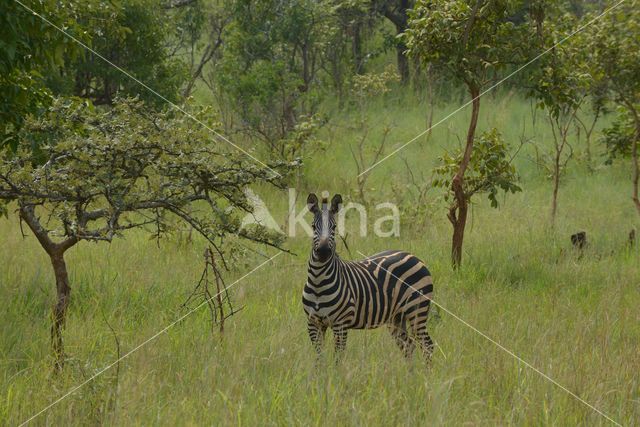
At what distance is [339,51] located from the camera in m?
25.0

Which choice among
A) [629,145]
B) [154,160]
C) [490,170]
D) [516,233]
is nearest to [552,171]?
[629,145]

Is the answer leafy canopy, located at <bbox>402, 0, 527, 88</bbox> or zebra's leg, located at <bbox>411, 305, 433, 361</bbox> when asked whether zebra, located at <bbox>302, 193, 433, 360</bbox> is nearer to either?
zebra's leg, located at <bbox>411, 305, 433, 361</bbox>

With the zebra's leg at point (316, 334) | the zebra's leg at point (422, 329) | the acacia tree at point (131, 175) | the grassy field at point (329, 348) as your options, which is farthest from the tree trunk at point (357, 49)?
the acacia tree at point (131, 175)

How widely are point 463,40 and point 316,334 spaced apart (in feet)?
15.6

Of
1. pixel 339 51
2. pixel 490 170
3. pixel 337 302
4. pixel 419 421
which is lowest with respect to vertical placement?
pixel 419 421

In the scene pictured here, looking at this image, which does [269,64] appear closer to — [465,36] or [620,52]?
[620,52]

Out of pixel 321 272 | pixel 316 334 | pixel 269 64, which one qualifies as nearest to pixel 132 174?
pixel 321 272

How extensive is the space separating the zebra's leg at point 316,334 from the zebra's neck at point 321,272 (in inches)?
14.1

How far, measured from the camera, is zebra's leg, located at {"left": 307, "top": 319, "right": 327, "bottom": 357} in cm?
609

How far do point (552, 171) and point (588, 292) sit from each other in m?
8.54

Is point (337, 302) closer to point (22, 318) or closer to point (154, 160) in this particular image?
point (154, 160)

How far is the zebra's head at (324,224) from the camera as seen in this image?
18.2 ft

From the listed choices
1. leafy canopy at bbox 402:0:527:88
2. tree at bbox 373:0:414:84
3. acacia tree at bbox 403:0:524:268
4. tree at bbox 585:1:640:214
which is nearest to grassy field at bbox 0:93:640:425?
acacia tree at bbox 403:0:524:268

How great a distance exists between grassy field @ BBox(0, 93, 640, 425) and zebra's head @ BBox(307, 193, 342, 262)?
2.69 ft
